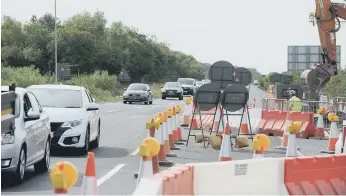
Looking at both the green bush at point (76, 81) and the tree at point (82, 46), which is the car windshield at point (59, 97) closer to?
the green bush at point (76, 81)

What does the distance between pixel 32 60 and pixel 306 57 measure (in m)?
37.7

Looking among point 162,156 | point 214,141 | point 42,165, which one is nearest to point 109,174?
point 42,165

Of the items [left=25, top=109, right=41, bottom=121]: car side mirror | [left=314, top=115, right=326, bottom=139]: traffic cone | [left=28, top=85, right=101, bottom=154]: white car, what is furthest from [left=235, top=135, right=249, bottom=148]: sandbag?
[left=25, top=109, right=41, bottom=121]: car side mirror

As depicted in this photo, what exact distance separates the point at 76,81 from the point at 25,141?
59423 mm

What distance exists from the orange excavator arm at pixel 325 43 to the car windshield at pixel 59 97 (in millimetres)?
20149

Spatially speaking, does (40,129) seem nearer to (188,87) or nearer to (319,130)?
(319,130)

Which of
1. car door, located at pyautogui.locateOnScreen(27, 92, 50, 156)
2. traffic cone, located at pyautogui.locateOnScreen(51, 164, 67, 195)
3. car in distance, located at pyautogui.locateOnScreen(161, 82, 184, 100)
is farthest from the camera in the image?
car in distance, located at pyautogui.locateOnScreen(161, 82, 184, 100)

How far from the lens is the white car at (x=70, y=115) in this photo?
56.0 feet

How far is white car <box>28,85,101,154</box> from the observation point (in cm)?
1708

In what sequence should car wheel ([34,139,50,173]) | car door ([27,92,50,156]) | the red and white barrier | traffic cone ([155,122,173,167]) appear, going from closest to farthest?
the red and white barrier
car door ([27,92,50,156])
car wheel ([34,139,50,173])
traffic cone ([155,122,173,167])

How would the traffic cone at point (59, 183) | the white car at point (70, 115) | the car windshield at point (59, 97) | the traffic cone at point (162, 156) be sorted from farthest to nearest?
the car windshield at point (59, 97) → the white car at point (70, 115) → the traffic cone at point (162, 156) → the traffic cone at point (59, 183)

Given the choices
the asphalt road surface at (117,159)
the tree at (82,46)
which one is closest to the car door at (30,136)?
the asphalt road surface at (117,159)

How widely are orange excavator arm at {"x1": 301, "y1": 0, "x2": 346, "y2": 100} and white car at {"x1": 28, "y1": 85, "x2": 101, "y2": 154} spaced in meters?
19.5

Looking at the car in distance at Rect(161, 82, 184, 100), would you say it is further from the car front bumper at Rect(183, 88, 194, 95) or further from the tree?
the tree
